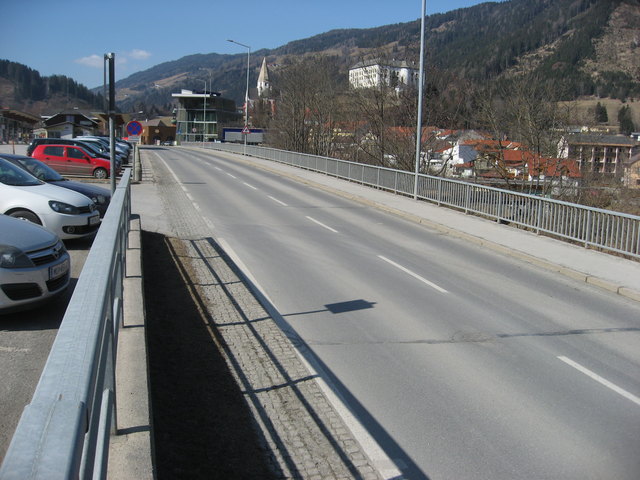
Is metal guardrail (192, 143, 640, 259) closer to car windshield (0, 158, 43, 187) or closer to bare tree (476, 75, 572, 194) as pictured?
bare tree (476, 75, 572, 194)

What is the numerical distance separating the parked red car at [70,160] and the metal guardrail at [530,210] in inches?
507

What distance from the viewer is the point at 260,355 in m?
6.83

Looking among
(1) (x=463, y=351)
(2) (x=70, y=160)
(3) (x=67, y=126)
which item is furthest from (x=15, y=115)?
(1) (x=463, y=351)

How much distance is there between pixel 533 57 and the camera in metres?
190

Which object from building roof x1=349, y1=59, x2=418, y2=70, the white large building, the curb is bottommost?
the curb

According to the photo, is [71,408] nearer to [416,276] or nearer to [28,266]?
[28,266]

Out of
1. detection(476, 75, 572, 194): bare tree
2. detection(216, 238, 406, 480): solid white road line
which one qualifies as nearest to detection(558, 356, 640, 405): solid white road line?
detection(216, 238, 406, 480): solid white road line

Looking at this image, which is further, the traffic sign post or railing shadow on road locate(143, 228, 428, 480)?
the traffic sign post

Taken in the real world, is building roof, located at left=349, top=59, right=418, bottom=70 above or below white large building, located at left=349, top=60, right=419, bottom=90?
above

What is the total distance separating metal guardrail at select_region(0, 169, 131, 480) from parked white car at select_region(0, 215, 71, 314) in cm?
373

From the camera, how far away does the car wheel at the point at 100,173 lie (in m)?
28.3

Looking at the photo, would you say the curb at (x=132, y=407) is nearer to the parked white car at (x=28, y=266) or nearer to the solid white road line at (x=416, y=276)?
the parked white car at (x=28, y=266)

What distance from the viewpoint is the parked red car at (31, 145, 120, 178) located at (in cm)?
2792

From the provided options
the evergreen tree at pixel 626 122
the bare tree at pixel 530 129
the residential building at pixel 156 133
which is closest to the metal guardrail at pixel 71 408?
the bare tree at pixel 530 129
